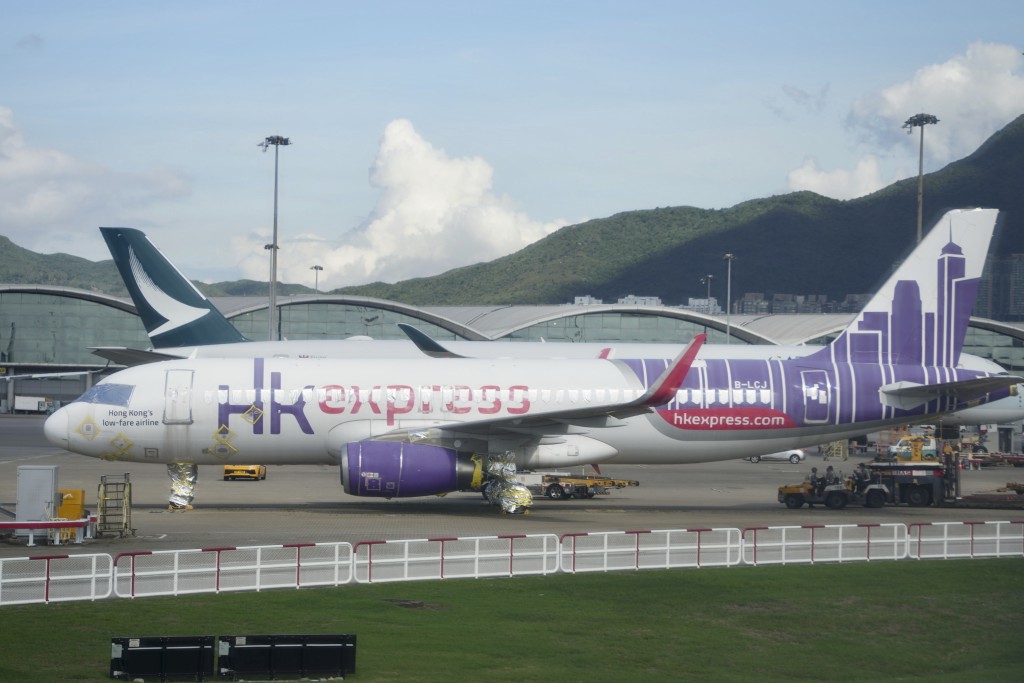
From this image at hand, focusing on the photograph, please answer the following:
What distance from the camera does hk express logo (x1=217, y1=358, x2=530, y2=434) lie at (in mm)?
37844

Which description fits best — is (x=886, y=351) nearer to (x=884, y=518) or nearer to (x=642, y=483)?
(x=884, y=518)

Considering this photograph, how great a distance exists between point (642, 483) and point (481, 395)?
17913 mm

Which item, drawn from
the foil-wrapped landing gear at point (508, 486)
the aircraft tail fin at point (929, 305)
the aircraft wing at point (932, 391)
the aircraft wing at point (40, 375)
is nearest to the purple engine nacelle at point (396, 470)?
the foil-wrapped landing gear at point (508, 486)

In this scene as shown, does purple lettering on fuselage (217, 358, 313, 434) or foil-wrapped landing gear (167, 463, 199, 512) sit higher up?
purple lettering on fuselage (217, 358, 313, 434)

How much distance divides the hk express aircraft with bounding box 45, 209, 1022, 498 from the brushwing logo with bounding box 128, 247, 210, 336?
1754 cm

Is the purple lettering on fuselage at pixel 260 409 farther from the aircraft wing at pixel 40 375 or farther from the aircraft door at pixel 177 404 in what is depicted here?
the aircraft wing at pixel 40 375

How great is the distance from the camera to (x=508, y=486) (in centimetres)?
3806

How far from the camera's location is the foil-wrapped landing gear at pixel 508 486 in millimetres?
37969

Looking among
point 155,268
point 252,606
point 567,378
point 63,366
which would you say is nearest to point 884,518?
point 567,378

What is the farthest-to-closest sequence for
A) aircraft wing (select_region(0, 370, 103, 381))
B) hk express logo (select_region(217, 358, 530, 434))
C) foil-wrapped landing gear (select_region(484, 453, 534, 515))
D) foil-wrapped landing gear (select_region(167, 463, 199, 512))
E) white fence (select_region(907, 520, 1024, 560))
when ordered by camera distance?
aircraft wing (select_region(0, 370, 103, 381))
foil-wrapped landing gear (select_region(167, 463, 199, 512))
foil-wrapped landing gear (select_region(484, 453, 534, 515))
hk express logo (select_region(217, 358, 530, 434))
white fence (select_region(907, 520, 1024, 560))

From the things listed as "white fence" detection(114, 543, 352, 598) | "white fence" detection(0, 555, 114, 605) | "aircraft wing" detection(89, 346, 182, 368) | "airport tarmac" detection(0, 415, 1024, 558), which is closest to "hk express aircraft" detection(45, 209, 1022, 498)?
"airport tarmac" detection(0, 415, 1024, 558)

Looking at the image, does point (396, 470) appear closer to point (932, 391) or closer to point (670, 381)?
point (670, 381)

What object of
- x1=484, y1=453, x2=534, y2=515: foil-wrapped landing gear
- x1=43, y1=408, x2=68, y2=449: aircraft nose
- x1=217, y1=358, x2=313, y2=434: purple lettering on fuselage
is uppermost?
x1=217, y1=358, x2=313, y2=434: purple lettering on fuselage

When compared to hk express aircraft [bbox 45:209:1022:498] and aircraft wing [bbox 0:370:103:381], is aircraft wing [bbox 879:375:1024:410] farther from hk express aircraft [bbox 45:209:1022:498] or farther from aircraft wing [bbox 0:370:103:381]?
aircraft wing [bbox 0:370:103:381]
